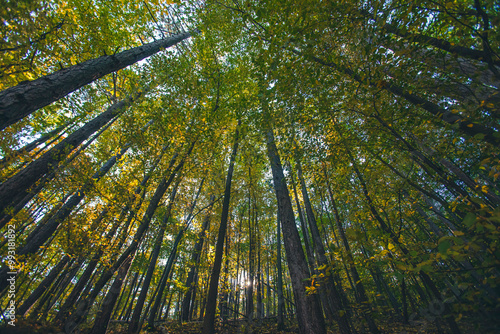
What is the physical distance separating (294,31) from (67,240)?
835 centimetres

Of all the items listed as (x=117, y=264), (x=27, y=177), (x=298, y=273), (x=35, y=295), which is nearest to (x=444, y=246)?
(x=298, y=273)

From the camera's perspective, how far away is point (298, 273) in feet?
11.9

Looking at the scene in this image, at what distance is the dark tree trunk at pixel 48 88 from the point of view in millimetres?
2881

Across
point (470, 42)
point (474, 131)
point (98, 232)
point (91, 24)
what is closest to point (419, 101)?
point (474, 131)

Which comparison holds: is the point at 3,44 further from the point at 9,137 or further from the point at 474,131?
the point at 474,131

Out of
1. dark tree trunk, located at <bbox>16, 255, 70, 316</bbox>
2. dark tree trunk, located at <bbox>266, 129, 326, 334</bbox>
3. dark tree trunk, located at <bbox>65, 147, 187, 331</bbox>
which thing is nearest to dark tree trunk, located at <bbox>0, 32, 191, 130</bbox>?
dark tree trunk, located at <bbox>65, 147, 187, 331</bbox>

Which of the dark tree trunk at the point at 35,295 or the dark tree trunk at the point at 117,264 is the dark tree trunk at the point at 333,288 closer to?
the dark tree trunk at the point at 117,264

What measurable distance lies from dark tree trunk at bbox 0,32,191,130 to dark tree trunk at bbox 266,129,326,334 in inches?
183

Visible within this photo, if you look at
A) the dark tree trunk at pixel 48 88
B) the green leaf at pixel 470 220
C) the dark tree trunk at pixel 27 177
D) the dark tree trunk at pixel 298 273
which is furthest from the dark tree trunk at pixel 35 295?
the green leaf at pixel 470 220

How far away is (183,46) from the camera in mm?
8586

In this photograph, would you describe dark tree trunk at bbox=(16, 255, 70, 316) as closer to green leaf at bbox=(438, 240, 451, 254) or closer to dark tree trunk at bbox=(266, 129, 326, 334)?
dark tree trunk at bbox=(266, 129, 326, 334)

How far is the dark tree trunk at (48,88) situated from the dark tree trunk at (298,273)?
465 centimetres

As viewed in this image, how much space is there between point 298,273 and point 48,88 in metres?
6.17

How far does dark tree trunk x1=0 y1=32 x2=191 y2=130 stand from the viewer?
9.45ft
